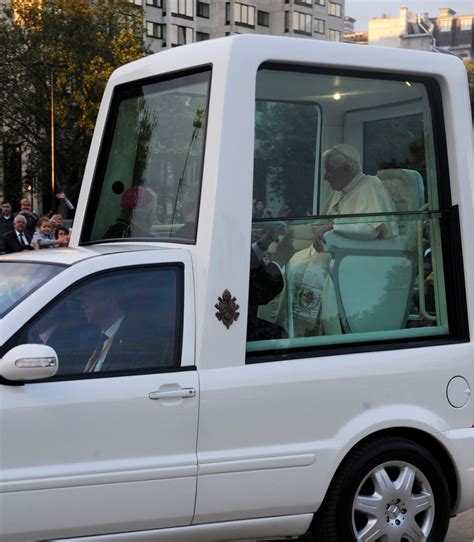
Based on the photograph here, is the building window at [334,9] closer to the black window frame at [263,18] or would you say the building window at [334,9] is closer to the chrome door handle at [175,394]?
the black window frame at [263,18]

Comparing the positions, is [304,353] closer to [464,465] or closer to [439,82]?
[464,465]

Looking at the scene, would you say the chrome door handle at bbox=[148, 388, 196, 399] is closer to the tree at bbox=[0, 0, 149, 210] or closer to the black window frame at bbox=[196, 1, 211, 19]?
the tree at bbox=[0, 0, 149, 210]

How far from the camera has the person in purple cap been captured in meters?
4.86

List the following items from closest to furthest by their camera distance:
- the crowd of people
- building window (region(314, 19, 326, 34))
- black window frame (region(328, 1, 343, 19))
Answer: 1. the crowd of people
2. building window (region(314, 19, 326, 34))
3. black window frame (region(328, 1, 343, 19))

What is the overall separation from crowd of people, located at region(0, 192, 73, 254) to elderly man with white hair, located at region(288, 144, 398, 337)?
9.31m

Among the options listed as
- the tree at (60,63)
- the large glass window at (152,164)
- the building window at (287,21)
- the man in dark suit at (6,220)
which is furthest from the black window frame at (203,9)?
the large glass window at (152,164)

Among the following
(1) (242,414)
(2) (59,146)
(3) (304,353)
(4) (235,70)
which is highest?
(2) (59,146)

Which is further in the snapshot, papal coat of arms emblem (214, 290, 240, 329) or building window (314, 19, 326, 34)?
building window (314, 19, 326, 34)

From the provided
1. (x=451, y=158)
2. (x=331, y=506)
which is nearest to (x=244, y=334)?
(x=331, y=506)

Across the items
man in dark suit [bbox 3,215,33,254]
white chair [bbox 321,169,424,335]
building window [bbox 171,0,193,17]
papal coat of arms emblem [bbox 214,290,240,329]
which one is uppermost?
building window [bbox 171,0,193,17]

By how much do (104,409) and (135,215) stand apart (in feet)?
4.84

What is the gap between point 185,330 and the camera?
159 inches

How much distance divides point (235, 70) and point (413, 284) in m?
1.46

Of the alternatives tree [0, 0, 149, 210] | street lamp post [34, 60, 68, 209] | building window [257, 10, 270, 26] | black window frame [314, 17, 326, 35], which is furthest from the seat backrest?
black window frame [314, 17, 326, 35]
